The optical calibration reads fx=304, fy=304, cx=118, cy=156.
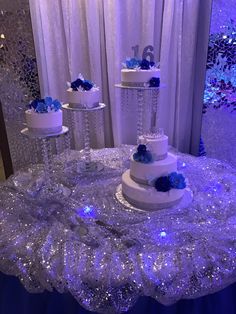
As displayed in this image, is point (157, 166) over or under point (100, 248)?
over

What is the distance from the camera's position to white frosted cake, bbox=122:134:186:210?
119cm

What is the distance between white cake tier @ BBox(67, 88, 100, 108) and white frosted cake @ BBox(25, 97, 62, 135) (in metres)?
0.23

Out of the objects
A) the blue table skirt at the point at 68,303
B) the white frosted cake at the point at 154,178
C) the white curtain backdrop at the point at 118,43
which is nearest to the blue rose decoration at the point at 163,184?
the white frosted cake at the point at 154,178

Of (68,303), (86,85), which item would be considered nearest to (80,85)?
(86,85)

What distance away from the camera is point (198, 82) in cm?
198

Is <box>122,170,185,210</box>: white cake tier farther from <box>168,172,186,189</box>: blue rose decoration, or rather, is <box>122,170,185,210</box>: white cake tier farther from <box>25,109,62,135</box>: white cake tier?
<box>25,109,62,135</box>: white cake tier

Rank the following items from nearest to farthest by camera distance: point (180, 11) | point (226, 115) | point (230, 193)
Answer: point (230, 193)
point (180, 11)
point (226, 115)

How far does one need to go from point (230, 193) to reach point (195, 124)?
79 centimetres

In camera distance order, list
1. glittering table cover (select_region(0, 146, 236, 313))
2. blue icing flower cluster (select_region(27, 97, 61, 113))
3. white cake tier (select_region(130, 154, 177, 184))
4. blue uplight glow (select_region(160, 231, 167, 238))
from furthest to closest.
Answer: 1. blue icing flower cluster (select_region(27, 97, 61, 113))
2. white cake tier (select_region(130, 154, 177, 184))
3. blue uplight glow (select_region(160, 231, 167, 238))
4. glittering table cover (select_region(0, 146, 236, 313))

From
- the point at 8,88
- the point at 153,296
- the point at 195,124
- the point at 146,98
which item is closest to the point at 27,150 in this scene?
the point at 8,88

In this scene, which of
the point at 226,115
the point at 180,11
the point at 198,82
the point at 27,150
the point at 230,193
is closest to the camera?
the point at 230,193

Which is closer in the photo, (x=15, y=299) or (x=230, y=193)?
(x=15, y=299)

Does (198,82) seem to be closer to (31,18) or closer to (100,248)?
(31,18)

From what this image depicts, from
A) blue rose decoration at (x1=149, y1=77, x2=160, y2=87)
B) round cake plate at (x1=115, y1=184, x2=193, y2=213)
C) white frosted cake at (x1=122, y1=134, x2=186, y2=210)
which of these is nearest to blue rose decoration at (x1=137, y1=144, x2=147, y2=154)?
white frosted cake at (x1=122, y1=134, x2=186, y2=210)
